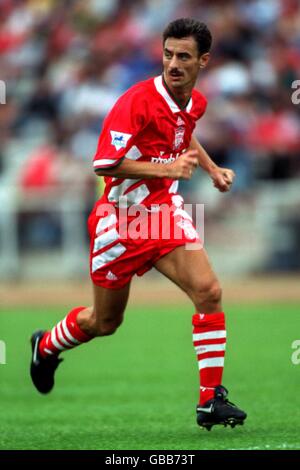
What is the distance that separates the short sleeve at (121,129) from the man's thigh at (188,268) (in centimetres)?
66

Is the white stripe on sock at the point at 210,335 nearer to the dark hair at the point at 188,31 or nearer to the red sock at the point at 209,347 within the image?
the red sock at the point at 209,347

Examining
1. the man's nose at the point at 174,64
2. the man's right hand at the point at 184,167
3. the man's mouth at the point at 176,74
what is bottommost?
the man's right hand at the point at 184,167

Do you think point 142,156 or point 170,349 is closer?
point 142,156

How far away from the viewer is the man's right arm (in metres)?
6.23

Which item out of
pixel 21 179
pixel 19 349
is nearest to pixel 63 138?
pixel 21 179

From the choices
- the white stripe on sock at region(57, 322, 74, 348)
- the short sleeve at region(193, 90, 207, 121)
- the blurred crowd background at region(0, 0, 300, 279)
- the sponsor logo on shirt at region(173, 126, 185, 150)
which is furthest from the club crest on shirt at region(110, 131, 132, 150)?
the blurred crowd background at region(0, 0, 300, 279)

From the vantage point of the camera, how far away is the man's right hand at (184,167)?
20.4 ft

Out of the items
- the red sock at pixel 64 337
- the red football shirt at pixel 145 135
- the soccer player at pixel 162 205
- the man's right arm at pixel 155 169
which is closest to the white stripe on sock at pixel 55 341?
the red sock at pixel 64 337

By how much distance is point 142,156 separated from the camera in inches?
265

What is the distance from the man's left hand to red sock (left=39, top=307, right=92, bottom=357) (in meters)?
1.24

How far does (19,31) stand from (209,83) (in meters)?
4.18

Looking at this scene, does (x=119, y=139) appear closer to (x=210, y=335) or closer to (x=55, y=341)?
(x=210, y=335)
